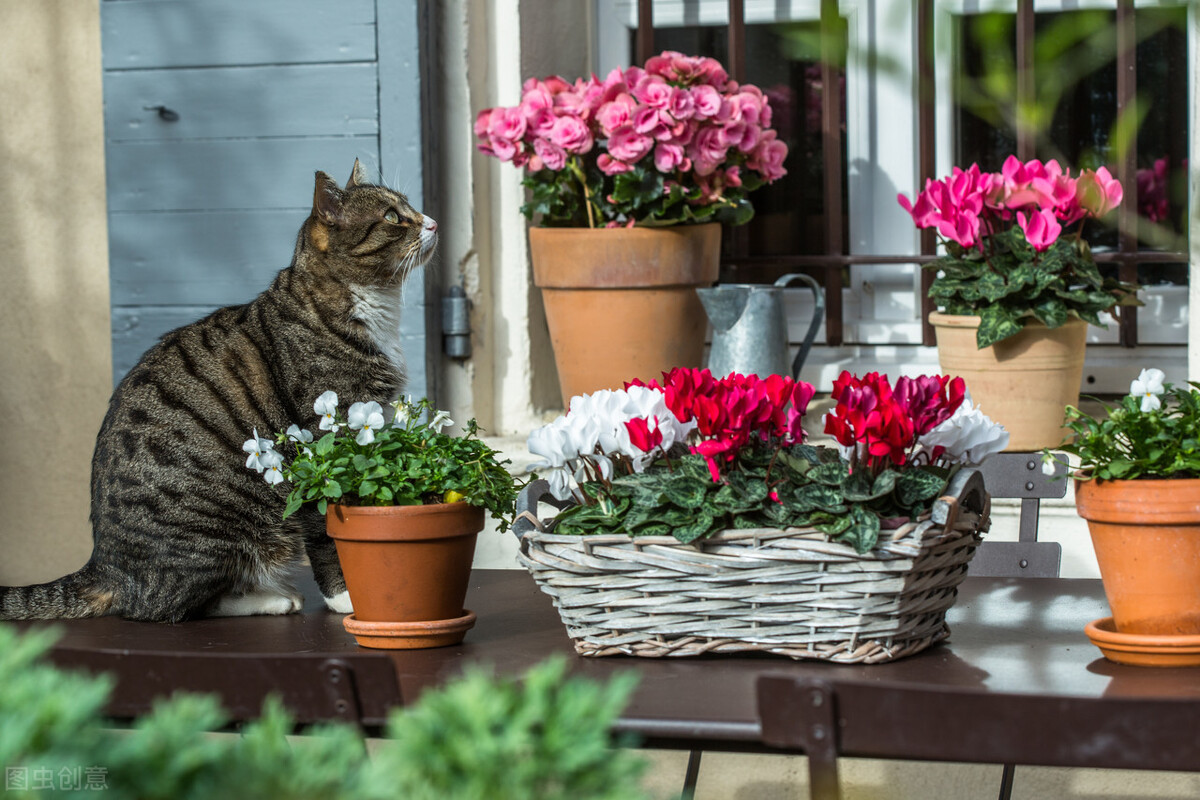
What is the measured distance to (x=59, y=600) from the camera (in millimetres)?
1709

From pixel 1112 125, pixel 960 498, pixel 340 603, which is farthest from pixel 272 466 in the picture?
pixel 1112 125

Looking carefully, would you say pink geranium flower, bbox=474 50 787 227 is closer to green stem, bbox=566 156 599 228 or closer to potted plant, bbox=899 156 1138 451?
green stem, bbox=566 156 599 228

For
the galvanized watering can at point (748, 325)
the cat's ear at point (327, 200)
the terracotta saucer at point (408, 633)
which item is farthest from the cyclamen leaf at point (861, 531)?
the galvanized watering can at point (748, 325)

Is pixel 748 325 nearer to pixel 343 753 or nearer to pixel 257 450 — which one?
pixel 257 450

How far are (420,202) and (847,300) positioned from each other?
110 centimetres

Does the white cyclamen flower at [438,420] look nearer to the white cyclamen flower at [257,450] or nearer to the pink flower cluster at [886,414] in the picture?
the white cyclamen flower at [257,450]

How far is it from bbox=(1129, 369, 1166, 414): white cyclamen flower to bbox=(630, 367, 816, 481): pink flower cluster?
356 millimetres

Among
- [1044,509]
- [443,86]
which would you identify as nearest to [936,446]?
[1044,509]

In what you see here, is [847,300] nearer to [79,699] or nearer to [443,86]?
[443,86]

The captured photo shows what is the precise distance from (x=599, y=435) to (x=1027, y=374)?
1.40 metres

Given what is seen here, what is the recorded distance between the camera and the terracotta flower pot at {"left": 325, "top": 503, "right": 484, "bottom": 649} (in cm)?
141

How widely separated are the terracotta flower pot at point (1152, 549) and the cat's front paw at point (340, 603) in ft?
3.15

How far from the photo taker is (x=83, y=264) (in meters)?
Answer: 2.95

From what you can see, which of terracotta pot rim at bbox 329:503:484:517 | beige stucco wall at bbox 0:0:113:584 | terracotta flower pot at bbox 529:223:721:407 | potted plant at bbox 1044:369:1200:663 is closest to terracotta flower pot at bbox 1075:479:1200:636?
potted plant at bbox 1044:369:1200:663
